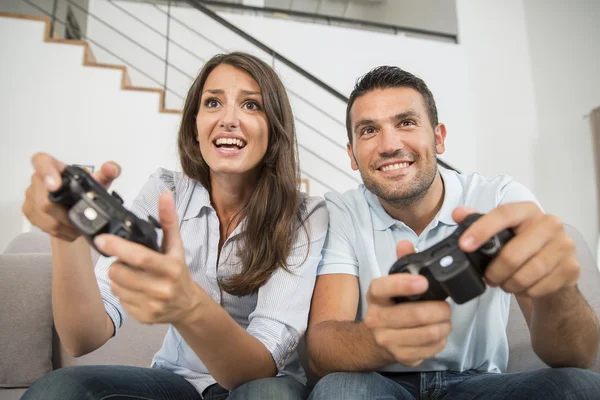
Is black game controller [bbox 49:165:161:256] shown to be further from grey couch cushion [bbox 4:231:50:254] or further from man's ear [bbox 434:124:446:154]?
grey couch cushion [bbox 4:231:50:254]

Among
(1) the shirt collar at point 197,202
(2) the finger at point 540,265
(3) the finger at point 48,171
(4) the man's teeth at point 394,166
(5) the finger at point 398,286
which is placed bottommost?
(5) the finger at point 398,286

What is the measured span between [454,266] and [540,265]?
0.43ft

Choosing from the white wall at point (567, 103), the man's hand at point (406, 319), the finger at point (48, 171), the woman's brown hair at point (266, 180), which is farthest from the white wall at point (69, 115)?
the white wall at point (567, 103)

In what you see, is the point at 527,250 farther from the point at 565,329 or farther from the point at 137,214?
the point at 137,214

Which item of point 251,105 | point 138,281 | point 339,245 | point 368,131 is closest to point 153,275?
point 138,281

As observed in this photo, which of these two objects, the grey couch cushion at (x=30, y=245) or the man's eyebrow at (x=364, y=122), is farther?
the grey couch cushion at (x=30, y=245)

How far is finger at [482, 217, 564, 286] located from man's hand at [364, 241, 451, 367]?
77 millimetres

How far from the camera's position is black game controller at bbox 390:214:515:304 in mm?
523

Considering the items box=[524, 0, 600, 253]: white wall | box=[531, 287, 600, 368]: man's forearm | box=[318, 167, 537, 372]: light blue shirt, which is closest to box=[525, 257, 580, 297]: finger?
box=[531, 287, 600, 368]: man's forearm

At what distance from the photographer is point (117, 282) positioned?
1.74 ft

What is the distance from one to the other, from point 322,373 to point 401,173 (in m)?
0.52

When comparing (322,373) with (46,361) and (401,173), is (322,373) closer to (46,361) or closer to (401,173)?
(401,173)

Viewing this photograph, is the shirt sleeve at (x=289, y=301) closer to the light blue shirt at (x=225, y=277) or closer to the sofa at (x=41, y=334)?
the light blue shirt at (x=225, y=277)

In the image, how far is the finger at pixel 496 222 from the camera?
0.53m
